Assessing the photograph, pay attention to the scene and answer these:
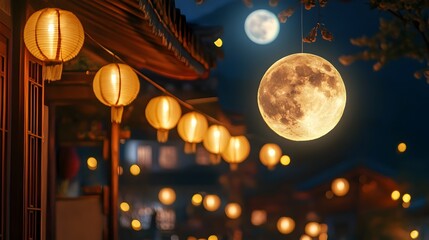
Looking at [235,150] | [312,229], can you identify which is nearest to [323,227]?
[312,229]

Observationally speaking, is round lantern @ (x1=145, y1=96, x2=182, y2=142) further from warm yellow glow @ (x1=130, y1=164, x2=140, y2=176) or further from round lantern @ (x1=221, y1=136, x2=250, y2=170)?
warm yellow glow @ (x1=130, y1=164, x2=140, y2=176)

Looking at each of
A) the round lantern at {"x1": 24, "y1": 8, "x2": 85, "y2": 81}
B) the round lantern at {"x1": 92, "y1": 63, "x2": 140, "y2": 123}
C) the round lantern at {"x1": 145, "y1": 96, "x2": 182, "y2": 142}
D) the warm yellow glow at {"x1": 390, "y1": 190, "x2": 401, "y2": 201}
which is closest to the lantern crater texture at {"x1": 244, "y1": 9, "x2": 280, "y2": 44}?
the warm yellow glow at {"x1": 390, "y1": 190, "x2": 401, "y2": 201}

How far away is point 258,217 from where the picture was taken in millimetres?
39688

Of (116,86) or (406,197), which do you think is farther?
(406,197)

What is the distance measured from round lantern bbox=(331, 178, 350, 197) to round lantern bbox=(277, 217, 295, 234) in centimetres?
299

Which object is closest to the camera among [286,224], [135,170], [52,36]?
[52,36]

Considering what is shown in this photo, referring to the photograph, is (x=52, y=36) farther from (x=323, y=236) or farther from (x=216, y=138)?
(x=323, y=236)

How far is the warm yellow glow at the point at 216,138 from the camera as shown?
1847 cm

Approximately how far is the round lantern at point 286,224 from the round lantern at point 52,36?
29.6 meters

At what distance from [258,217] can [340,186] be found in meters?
5.31

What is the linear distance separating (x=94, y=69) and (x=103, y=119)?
276 cm

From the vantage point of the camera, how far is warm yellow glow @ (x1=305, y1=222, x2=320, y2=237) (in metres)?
37.7

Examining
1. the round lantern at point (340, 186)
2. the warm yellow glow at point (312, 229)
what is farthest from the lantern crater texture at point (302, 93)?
the warm yellow glow at point (312, 229)

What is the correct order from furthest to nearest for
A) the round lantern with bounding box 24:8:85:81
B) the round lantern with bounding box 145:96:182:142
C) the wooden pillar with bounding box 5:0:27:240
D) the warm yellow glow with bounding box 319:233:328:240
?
the warm yellow glow with bounding box 319:233:328:240 < the round lantern with bounding box 145:96:182:142 < the wooden pillar with bounding box 5:0:27:240 < the round lantern with bounding box 24:8:85:81
